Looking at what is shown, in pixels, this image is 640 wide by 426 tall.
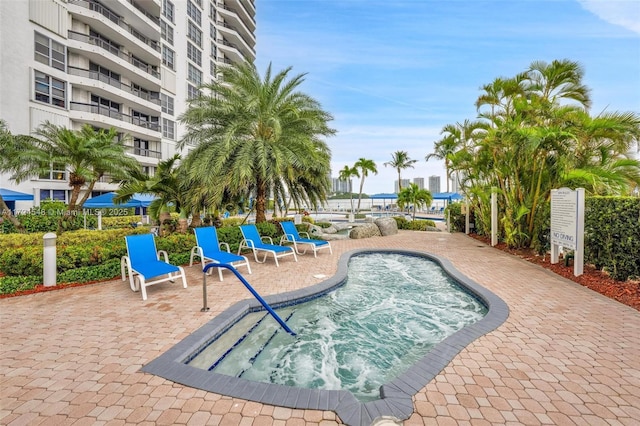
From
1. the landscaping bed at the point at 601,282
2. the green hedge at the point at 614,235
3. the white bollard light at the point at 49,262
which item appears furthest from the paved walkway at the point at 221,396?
the green hedge at the point at 614,235

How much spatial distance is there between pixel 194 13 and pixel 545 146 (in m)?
36.6

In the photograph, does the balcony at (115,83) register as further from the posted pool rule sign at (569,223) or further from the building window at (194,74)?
the posted pool rule sign at (569,223)

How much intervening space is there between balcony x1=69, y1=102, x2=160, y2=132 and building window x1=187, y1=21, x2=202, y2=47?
1084 cm

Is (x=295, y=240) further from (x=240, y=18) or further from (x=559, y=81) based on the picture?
(x=240, y=18)

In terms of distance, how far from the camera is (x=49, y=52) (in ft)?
59.8

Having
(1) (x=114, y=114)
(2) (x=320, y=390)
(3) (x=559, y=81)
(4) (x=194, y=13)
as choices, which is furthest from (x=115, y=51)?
(2) (x=320, y=390)

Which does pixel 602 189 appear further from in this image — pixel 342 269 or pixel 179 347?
pixel 179 347

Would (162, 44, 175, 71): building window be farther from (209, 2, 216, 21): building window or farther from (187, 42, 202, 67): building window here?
(209, 2, 216, 21): building window

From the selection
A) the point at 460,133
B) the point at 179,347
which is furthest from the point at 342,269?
the point at 460,133

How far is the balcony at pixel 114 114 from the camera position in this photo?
1988 centimetres

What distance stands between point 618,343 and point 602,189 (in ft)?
21.2

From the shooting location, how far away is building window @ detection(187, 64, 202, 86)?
102 ft

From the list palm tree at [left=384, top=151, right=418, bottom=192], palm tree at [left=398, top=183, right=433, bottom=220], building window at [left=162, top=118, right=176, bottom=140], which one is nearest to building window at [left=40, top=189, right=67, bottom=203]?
building window at [left=162, top=118, right=176, bottom=140]

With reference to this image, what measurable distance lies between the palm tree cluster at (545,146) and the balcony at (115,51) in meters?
25.5
